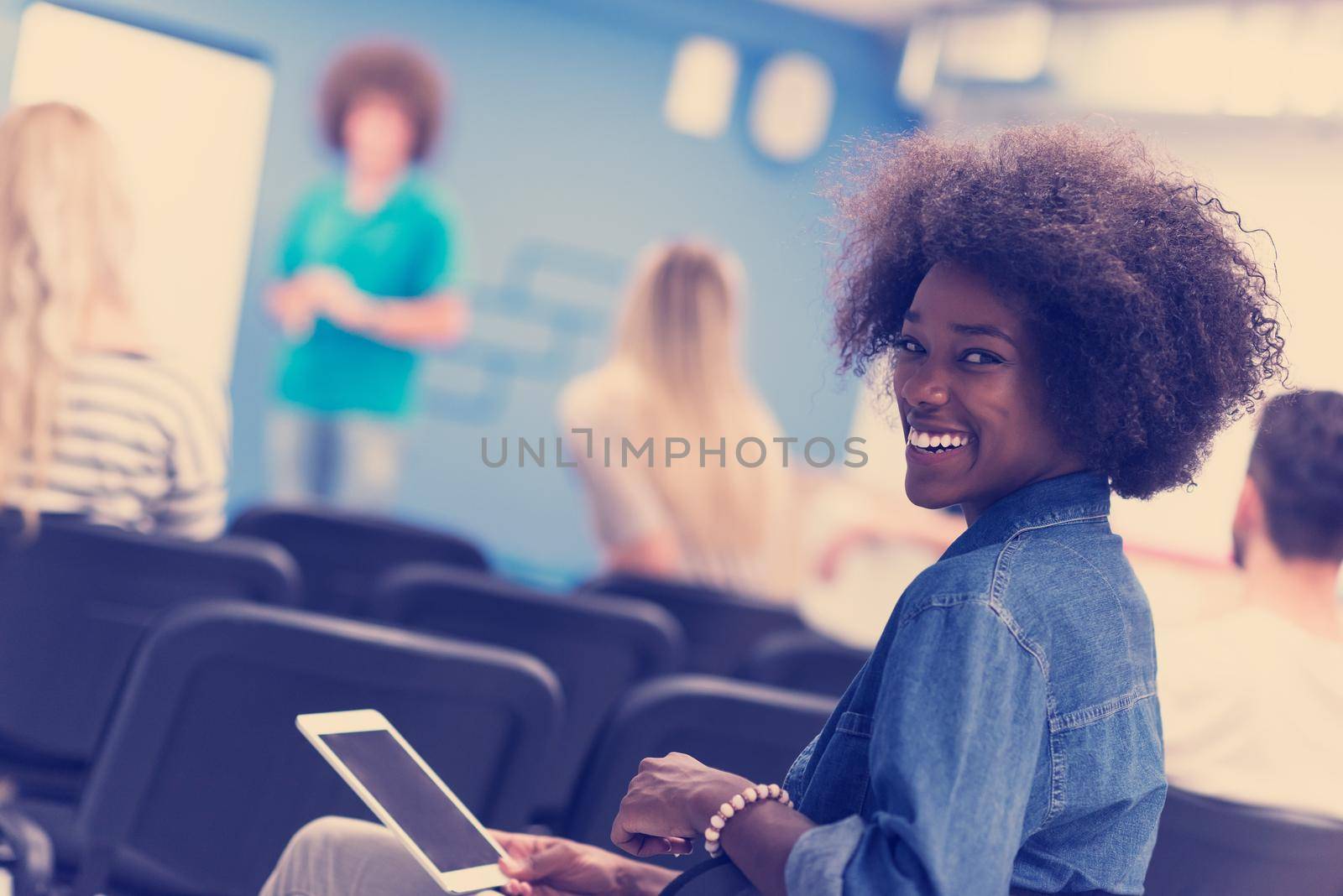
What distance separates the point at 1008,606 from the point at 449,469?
6366mm

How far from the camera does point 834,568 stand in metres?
5.03

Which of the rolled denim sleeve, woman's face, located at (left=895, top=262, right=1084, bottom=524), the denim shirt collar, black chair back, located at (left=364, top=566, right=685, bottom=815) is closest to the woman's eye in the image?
woman's face, located at (left=895, top=262, right=1084, bottom=524)

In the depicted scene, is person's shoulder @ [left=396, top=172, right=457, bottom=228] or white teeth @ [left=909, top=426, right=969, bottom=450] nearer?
white teeth @ [left=909, top=426, right=969, bottom=450]

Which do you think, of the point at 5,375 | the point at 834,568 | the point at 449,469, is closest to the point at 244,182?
the point at 449,469

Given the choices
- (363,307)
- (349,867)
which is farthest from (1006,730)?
(363,307)

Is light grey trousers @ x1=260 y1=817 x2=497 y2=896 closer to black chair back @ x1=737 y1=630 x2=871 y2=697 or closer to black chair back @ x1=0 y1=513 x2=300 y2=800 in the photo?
black chair back @ x1=0 y1=513 x2=300 y2=800

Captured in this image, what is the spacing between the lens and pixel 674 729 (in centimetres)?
184

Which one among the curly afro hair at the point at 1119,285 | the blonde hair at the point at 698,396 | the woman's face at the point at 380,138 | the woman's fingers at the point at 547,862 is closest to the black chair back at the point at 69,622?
the woman's fingers at the point at 547,862

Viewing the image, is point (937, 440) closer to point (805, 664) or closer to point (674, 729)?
point (674, 729)

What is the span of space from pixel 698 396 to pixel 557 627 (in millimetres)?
1344

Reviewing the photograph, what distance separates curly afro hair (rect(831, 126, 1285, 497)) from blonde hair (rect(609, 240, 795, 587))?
2.26 m

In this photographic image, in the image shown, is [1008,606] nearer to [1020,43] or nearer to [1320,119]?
[1320,119]

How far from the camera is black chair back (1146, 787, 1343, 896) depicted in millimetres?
1549

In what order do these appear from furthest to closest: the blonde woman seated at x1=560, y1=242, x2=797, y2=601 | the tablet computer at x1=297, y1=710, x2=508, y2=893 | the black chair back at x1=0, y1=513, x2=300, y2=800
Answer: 1. the blonde woman seated at x1=560, y1=242, x2=797, y2=601
2. the black chair back at x1=0, y1=513, x2=300, y2=800
3. the tablet computer at x1=297, y1=710, x2=508, y2=893
